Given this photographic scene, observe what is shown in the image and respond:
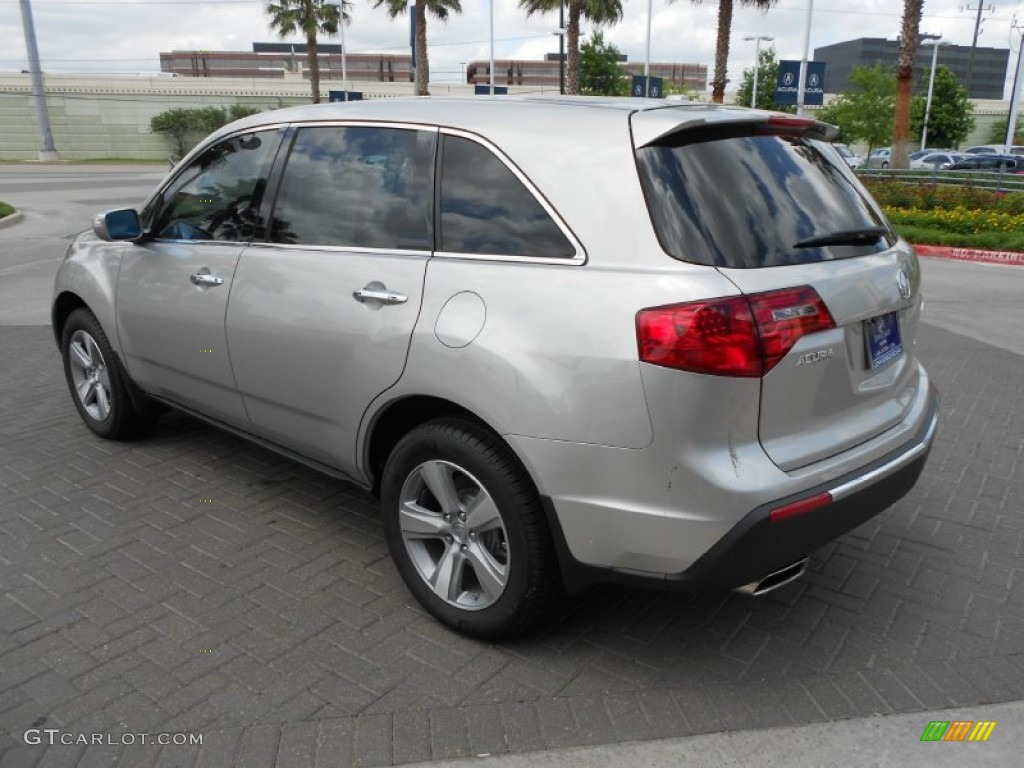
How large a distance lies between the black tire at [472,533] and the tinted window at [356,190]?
739mm

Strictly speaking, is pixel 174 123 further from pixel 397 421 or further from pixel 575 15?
pixel 397 421

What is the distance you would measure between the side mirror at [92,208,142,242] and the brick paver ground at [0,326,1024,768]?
124cm

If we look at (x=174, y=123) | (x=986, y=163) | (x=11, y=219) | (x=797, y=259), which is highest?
(x=797, y=259)

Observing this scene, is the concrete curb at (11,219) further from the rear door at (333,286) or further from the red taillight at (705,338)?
the red taillight at (705,338)

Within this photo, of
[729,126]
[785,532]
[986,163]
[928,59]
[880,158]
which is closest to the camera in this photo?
[785,532]

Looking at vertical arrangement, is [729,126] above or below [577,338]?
above

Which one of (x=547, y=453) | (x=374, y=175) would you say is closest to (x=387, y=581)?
(x=547, y=453)

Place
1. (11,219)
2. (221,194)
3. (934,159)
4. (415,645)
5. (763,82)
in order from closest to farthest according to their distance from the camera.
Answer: (415,645) < (221,194) < (11,219) < (934,159) < (763,82)

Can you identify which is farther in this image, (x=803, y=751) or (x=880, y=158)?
(x=880, y=158)

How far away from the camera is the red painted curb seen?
44.0 ft

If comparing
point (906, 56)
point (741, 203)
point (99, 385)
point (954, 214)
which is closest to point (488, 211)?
point (741, 203)

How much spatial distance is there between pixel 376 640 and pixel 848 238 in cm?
211

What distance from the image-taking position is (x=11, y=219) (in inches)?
689

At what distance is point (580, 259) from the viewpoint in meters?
2.59
